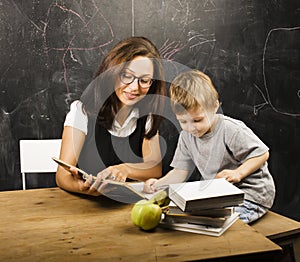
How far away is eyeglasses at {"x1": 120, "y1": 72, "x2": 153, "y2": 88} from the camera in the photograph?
1.99 meters

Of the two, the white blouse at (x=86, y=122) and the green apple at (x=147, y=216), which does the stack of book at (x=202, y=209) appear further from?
the white blouse at (x=86, y=122)

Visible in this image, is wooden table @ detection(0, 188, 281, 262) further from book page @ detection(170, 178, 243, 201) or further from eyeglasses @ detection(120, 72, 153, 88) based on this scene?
eyeglasses @ detection(120, 72, 153, 88)

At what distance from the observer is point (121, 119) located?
86.5 inches

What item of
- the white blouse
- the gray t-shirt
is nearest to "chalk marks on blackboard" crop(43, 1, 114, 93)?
the white blouse

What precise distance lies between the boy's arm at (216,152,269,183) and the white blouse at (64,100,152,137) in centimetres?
53

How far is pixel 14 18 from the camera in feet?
8.47

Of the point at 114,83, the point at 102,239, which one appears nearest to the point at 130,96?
the point at 114,83

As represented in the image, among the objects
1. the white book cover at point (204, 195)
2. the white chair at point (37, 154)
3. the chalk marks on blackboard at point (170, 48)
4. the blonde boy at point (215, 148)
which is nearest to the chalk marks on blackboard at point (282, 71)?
the chalk marks on blackboard at point (170, 48)

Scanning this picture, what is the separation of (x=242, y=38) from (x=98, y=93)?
1157mm

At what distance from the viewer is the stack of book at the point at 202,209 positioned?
134 cm

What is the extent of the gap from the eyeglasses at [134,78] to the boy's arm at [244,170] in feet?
1.60

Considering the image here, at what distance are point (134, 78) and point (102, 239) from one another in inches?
34.1

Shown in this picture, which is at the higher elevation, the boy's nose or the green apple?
the boy's nose

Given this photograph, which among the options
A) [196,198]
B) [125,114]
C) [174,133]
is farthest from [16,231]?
[174,133]
